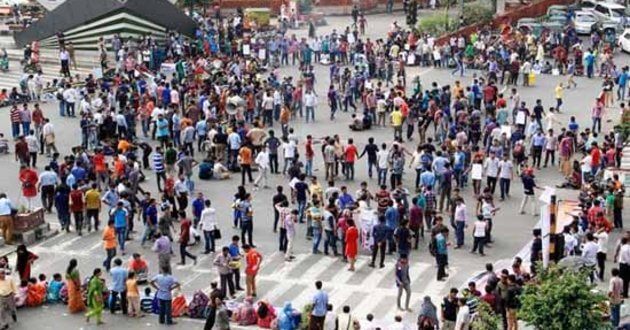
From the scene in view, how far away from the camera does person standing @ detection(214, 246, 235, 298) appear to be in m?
20.6

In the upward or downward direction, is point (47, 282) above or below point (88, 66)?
below

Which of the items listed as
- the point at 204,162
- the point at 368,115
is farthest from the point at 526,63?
the point at 204,162

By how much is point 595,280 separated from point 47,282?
34.5ft

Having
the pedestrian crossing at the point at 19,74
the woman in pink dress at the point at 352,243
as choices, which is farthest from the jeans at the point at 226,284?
the pedestrian crossing at the point at 19,74

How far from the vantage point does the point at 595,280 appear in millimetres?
21484

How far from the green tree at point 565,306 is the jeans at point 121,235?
9.90 metres

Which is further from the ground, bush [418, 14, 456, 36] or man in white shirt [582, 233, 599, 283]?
bush [418, 14, 456, 36]

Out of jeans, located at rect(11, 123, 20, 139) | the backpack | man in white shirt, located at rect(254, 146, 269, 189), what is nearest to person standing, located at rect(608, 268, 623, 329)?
the backpack

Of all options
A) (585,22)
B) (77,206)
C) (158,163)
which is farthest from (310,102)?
(585,22)

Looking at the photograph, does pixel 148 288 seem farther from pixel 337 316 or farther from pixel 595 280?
pixel 595 280

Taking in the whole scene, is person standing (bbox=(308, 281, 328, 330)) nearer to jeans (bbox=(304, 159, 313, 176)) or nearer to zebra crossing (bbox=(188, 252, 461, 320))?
zebra crossing (bbox=(188, 252, 461, 320))

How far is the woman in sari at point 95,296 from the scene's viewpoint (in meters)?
19.5

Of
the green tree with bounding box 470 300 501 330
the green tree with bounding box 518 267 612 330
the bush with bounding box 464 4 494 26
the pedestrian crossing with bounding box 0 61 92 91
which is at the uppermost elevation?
the bush with bounding box 464 4 494 26

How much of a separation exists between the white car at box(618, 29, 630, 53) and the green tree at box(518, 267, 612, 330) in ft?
107
